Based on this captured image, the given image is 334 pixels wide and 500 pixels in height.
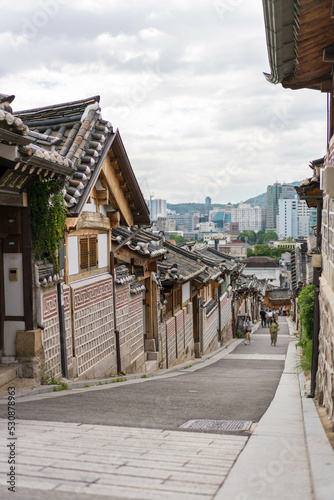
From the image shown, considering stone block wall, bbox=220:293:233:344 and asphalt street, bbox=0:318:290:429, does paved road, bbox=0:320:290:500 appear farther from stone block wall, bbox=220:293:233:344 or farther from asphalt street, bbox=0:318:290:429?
stone block wall, bbox=220:293:233:344

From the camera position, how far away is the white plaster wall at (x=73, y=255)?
42.7ft

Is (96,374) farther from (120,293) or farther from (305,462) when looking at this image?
(305,462)

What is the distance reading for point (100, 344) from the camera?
1502 cm

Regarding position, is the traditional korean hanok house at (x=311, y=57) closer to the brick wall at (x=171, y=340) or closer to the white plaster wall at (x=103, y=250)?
the white plaster wall at (x=103, y=250)

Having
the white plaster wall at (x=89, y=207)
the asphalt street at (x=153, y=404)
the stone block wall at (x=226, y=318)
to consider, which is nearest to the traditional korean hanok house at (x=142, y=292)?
the white plaster wall at (x=89, y=207)

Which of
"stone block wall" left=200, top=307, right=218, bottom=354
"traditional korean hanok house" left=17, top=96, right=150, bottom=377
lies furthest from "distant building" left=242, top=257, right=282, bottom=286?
"traditional korean hanok house" left=17, top=96, right=150, bottom=377

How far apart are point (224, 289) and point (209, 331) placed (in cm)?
998

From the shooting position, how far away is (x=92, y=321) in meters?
14.4

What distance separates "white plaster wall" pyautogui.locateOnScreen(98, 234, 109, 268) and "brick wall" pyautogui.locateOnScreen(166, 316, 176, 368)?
23.2 ft

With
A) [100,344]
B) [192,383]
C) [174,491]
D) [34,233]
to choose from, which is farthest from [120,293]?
[174,491]

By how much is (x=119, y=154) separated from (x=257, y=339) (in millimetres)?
27966

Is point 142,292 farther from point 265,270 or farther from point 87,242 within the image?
point 265,270

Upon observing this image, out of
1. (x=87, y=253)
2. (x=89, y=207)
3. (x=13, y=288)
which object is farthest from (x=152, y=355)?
(x=13, y=288)

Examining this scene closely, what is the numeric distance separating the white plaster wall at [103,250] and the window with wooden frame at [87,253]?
0.43m
